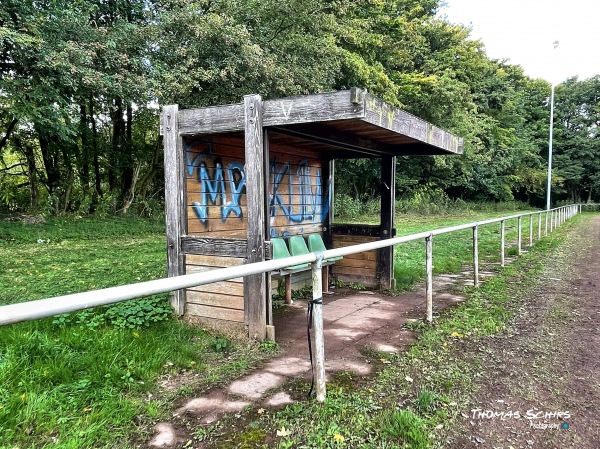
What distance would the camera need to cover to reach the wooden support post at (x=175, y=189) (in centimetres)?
419

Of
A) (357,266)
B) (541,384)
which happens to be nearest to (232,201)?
(357,266)

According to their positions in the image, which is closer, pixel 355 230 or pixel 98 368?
pixel 98 368

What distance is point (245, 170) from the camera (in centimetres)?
436

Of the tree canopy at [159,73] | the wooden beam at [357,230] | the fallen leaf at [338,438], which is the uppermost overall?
the tree canopy at [159,73]

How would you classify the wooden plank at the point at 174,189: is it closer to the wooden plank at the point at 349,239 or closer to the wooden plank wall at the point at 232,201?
the wooden plank wall at the point at 232,201

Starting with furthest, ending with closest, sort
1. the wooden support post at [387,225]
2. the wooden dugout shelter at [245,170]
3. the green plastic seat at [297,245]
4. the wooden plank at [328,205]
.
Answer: the wooden plank at [328,205] → the wooden support post at [387,225] → the green plastic seat at [297,245] → the wooden dugout shelter at [245,170]

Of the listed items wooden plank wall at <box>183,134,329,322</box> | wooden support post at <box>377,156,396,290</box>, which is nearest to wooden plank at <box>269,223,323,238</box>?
wooden plank wall at <box>183,134,329,322</box>

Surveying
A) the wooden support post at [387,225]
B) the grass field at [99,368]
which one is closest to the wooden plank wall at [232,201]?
the grass field at [99,368]

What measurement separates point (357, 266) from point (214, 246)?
112 inches

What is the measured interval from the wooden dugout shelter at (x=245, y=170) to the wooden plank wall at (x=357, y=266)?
242mm

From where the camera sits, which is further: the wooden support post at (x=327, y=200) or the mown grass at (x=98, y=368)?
the wooden support post at (x=327, y=200)

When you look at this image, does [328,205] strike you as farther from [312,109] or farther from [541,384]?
[541,384]

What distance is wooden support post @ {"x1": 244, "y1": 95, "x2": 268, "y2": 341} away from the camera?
3.79 metres

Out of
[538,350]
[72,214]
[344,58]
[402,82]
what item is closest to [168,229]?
[538,350]
